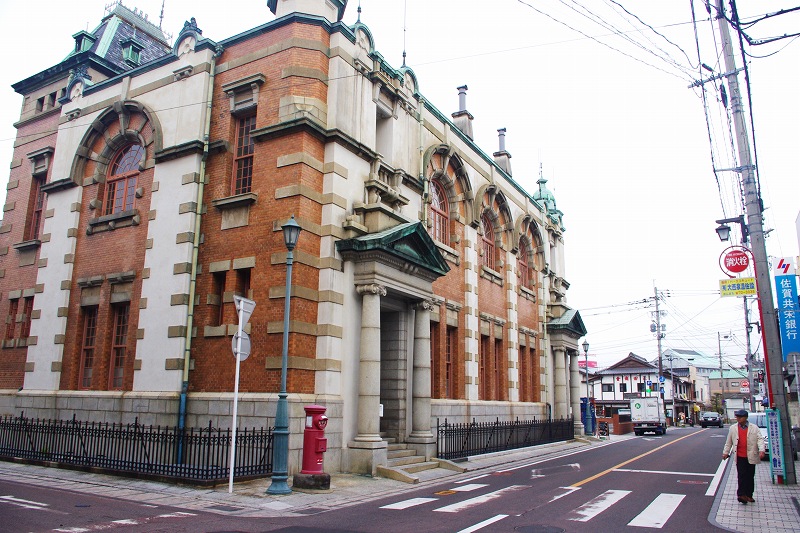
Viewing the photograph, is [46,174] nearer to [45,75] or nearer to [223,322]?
[45,75]

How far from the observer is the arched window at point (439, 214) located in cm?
2380

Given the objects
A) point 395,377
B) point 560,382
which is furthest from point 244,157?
point 560,382

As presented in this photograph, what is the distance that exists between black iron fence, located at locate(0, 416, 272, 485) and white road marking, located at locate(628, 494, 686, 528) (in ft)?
26.1

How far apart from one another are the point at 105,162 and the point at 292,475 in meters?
Result: 13.2

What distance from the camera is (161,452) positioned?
15.8 meters

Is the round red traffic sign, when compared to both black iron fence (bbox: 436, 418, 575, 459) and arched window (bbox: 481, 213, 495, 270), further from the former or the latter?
arched window (bbox: 481, 213, 495, 270)

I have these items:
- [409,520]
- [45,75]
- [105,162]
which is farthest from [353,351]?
[45,75]

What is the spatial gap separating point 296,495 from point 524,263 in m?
23.3

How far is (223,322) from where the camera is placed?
17.0 m

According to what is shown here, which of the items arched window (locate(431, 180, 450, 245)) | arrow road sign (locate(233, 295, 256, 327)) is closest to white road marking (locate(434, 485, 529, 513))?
arrow road sign (locate(233, 295, 256, 327))

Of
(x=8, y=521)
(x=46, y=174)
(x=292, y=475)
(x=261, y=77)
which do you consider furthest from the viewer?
(x=46, y=174)

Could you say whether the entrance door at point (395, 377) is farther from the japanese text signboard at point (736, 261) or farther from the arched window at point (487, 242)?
the arched window at point (487, 242)

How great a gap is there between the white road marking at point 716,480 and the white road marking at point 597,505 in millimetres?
1926

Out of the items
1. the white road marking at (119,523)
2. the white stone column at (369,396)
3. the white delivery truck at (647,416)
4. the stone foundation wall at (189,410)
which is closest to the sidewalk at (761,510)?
the white stone column at (369,396)
